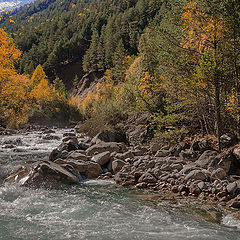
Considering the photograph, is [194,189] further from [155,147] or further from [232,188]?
[155,147]

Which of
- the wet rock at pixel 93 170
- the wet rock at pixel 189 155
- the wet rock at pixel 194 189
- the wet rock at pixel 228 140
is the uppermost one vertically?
the wet rock at pixel 228 140

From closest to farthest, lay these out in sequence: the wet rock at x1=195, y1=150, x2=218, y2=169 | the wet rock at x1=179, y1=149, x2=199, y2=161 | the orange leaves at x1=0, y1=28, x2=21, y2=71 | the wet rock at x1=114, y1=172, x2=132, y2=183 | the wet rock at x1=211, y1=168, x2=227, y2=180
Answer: the wet rock at x1=211, y1=168, x2=227, y2=180 → the wet rock at x1=195, y1=150, x2=218, y2=169 → the wet rock at x1=114, y1=172, x2=132, y2=183 → the wet rock at x1=179, y1=149, x2=199, y2=161 → the orange leaves at x1=0, y1=28, x2=21, y2=71

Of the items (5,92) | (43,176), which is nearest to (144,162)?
(43,176)

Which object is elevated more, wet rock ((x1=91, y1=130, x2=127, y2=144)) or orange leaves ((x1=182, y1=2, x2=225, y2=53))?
orange leaves ((x1=182, y1=2, x2=225, y2=53))

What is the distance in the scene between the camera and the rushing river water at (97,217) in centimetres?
563

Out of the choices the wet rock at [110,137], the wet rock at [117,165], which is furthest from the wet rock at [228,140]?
the wet rock at [110,137]

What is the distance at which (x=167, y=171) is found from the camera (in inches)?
390

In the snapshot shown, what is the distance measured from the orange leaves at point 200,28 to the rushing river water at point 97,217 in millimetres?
6436

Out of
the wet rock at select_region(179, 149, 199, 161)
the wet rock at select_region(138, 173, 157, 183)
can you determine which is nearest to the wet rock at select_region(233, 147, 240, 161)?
the wet rock at select_region(179, 149, 199, 161)

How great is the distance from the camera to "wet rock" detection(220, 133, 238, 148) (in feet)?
32.7

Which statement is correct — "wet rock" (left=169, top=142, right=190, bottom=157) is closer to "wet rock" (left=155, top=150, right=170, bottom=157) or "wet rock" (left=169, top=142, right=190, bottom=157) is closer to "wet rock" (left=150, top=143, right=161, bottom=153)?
"wet rock" (left=155, top=150, right=170, bottom=157)

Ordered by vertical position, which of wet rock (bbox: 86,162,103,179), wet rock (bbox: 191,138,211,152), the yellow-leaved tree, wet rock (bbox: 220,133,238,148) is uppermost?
the yellow-leaved tree

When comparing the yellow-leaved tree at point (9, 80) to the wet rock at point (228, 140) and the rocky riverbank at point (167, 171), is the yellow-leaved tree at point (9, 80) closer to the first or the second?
the rocky riverbank at point (167, 171)

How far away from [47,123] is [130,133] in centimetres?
2584
